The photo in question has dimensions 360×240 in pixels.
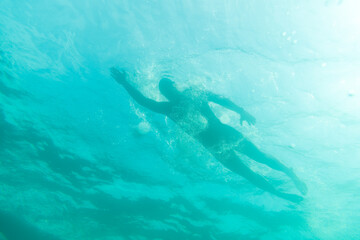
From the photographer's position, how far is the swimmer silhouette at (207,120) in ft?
27.6

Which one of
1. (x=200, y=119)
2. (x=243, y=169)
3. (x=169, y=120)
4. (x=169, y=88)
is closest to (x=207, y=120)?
(x=200, y=119)

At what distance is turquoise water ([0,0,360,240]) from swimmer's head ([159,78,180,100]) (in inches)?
41.2

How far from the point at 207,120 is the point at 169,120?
3029mm

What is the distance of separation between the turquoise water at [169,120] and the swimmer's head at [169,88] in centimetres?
105

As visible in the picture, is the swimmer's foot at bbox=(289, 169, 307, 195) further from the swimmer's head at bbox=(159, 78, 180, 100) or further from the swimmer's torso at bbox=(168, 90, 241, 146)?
the swimmer's head at bbox=(159, 78, 180, 100)

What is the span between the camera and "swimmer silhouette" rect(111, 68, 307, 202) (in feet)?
27.6

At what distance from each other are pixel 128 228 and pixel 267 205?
1375 centimetres

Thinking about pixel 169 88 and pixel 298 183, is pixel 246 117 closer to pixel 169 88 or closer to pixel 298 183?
pixel 169 88

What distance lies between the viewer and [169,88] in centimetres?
815

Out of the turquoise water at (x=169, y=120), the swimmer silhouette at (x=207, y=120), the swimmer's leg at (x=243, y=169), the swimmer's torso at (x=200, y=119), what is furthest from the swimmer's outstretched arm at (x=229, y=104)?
the swimmer's leg at (x=243, y=169)

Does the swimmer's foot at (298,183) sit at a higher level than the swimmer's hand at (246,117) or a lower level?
lower

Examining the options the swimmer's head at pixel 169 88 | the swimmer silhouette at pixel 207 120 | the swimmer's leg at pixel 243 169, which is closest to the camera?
the swimmer's head at pixel 169 88

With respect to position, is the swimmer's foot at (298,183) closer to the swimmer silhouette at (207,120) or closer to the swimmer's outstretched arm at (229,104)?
the swimmer silhouette at (207,120)

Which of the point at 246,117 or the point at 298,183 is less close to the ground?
the point at 246,117
